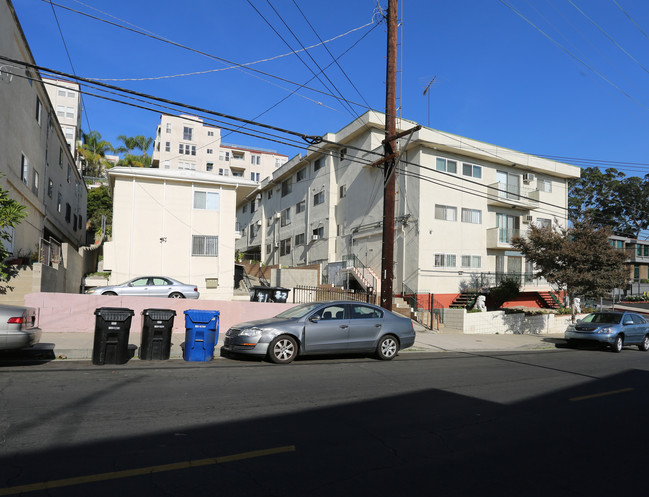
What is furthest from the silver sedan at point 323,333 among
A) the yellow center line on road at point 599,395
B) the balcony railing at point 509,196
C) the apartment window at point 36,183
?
the balcony railing at point 509,196

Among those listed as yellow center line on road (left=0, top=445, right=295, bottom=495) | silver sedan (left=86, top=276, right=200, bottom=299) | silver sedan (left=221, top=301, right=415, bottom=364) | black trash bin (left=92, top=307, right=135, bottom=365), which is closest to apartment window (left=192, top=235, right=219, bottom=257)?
silver sedan (left=86, top=276, right=200, bottom=299)

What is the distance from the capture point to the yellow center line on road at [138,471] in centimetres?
368

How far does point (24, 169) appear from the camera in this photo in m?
18.9

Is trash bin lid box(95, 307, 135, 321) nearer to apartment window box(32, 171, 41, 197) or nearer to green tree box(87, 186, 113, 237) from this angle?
apartment window box(32, 171, 41, 197)

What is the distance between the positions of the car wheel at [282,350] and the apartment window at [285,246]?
29087 mm

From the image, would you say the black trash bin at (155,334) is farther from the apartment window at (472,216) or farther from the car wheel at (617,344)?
the apartment window at (472,216)

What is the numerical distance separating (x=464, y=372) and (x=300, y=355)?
3655 mm

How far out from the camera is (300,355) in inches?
431

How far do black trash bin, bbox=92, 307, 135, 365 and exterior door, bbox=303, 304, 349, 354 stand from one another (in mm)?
3768

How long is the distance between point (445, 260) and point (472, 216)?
3.88m

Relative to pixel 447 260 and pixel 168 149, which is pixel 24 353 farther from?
pixel 168 149

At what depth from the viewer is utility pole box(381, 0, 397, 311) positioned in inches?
609

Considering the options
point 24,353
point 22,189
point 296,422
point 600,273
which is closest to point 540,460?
point 296,422

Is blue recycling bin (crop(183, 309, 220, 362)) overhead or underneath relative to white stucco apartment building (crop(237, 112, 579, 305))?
underneath
